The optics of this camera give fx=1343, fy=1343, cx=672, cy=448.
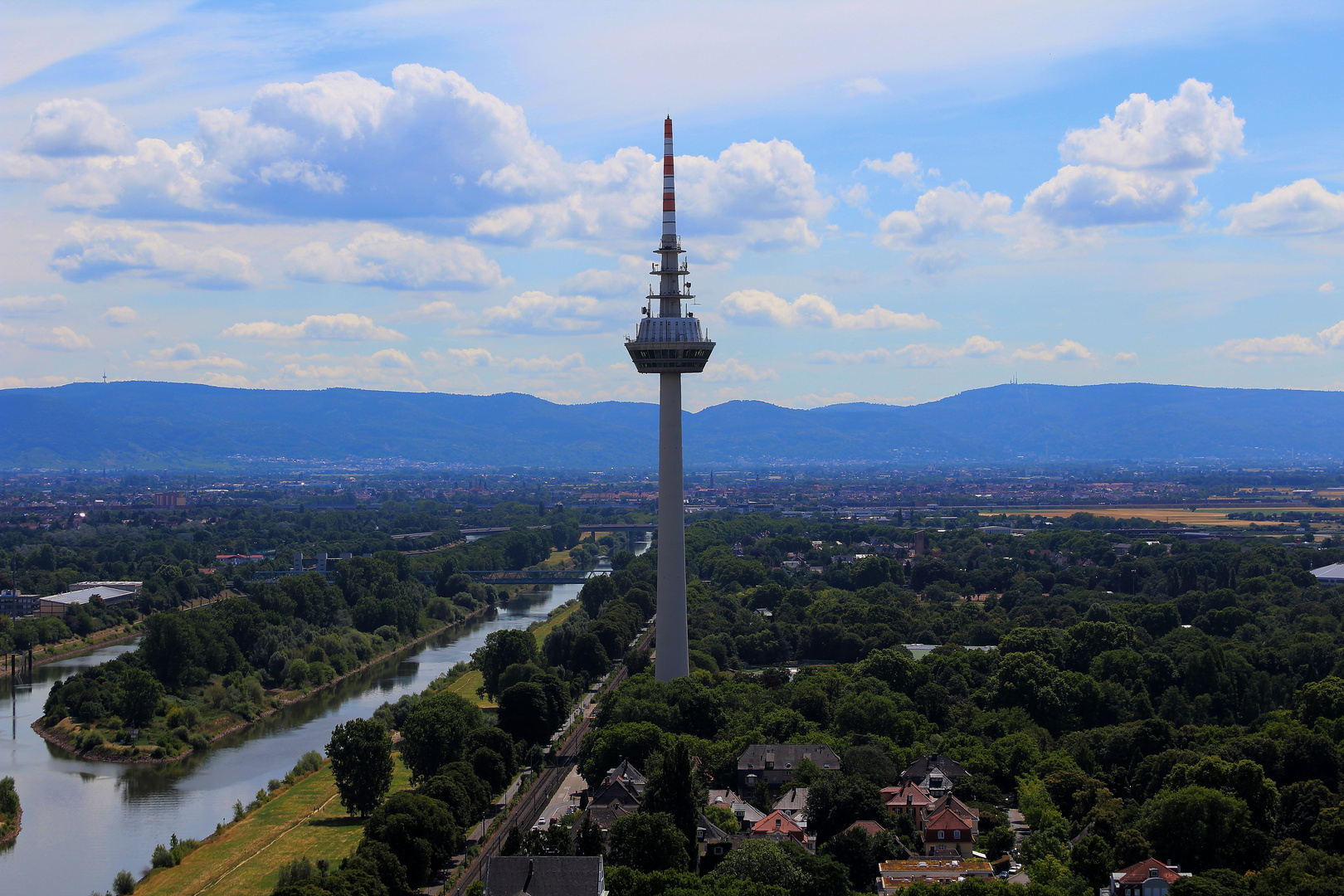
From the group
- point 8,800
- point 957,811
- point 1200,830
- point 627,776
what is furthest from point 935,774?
point 8,800

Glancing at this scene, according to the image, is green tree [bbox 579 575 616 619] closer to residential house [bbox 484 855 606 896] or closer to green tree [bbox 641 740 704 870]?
green tree [bbox 641 740 704 870]

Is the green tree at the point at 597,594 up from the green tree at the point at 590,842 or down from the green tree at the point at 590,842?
down

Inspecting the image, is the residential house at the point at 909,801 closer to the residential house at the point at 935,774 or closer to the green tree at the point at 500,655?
the residential house at the point at 935,774

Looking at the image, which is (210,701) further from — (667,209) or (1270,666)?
(1270,666)

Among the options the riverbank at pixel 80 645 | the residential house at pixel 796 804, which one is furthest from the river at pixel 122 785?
the residential house at pixel 796 804

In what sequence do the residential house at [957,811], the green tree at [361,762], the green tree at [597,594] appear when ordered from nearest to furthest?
the residential house at [957,811] < the green tree at [361,762] < the green tree at [597,594]

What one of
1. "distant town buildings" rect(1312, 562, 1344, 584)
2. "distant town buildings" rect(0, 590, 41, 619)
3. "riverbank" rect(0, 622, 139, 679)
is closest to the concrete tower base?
"riverbank" rect(0, 622, 139, 679)
